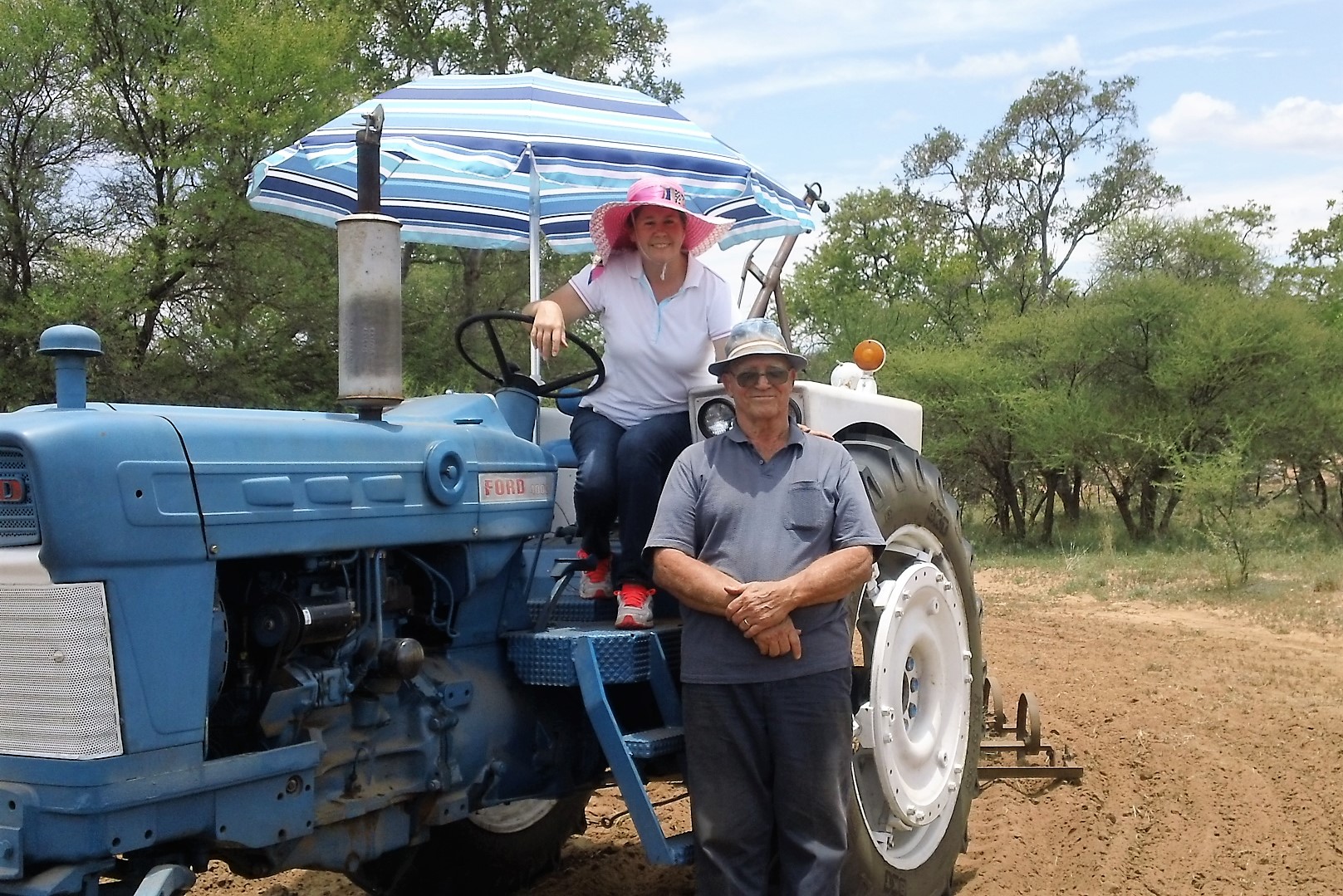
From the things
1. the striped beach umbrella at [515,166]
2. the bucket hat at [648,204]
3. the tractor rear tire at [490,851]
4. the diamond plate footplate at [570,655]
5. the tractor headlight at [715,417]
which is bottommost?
the tractor rear tire at [490,851]

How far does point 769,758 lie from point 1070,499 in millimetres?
22265

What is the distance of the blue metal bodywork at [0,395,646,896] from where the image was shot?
233 centimetres

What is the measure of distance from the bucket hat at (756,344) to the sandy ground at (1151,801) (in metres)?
1.39

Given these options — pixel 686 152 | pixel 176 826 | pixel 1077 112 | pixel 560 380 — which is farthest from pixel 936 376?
pixel 176 826

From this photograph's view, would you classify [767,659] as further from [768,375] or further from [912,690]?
[912,690]

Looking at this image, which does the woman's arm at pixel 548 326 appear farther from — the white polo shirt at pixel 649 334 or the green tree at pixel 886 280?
the green tree at pixel 886 280

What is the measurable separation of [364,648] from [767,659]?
3.00 ft

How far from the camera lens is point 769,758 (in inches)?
122

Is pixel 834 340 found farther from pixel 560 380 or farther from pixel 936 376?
pixel 560 380

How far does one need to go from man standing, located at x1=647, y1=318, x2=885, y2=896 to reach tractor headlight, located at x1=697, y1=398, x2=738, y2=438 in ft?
1.37

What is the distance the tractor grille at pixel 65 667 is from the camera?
7.63ft

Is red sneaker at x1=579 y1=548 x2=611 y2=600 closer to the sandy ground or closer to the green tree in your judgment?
the sandy ground

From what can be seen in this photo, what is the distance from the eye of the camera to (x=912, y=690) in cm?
385

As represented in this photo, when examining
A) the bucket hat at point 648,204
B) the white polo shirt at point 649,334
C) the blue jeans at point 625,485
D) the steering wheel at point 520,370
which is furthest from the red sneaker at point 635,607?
the bucket hat at point 648,204
